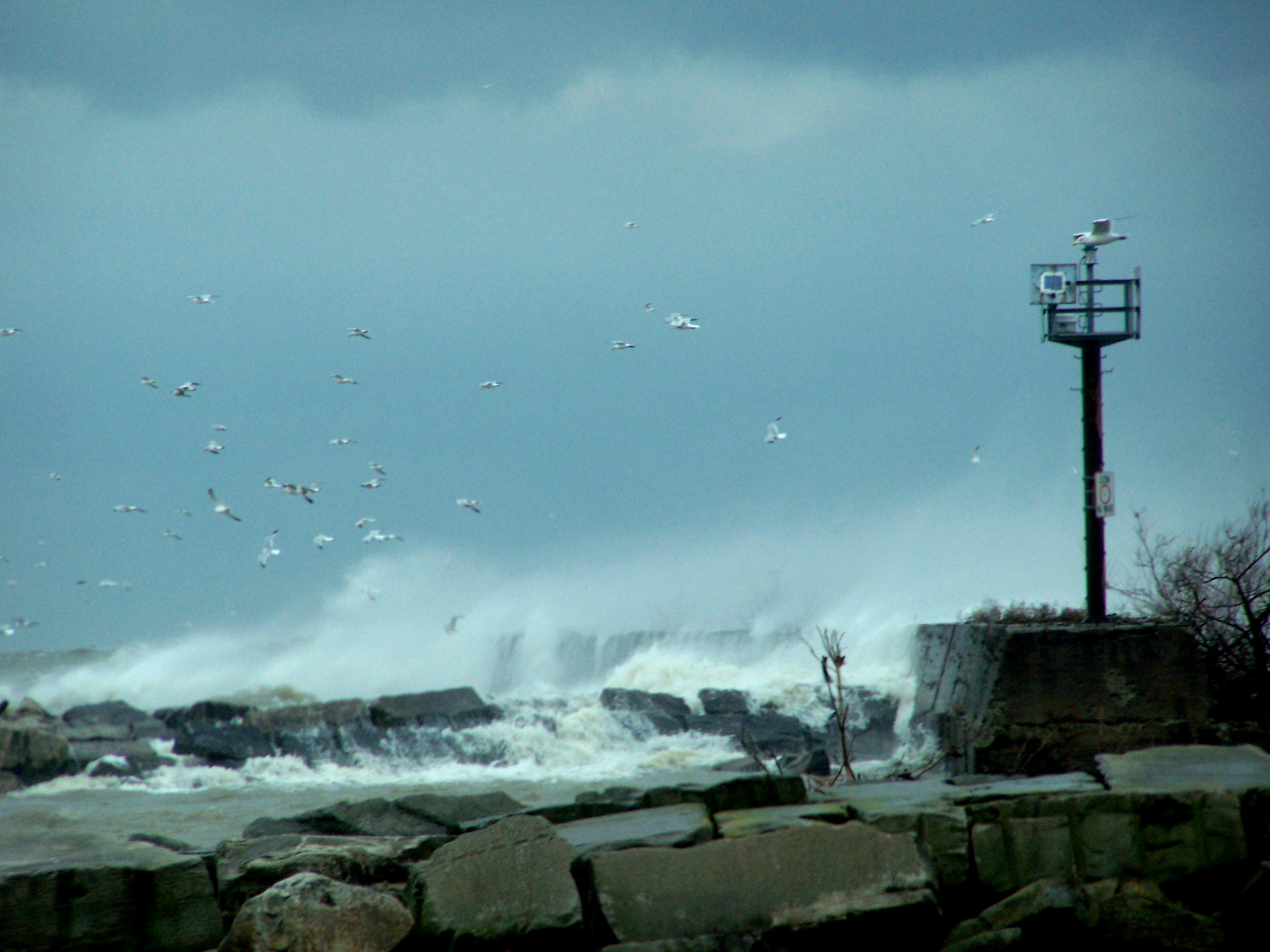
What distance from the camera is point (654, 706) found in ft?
64.1

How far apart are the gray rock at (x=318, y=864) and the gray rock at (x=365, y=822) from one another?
81 cm

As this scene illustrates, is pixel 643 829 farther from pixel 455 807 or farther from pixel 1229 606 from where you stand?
pixel 1229 606

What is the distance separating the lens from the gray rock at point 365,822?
5.85 m

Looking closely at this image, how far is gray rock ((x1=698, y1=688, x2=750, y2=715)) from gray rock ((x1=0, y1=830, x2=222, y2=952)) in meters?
14.7

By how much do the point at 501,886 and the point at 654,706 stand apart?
50.8ft

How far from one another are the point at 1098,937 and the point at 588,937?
6.35ft

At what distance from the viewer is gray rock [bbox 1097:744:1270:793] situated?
192 inches

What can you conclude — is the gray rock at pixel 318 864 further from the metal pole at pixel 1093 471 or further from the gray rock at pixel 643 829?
the metal pole at pixel 1093 471

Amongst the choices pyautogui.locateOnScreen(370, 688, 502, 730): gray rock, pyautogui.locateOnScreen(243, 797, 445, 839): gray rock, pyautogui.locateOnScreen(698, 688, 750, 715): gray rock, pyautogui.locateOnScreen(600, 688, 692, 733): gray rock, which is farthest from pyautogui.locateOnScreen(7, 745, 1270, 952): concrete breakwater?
pyautogui.locateOnScreen(370, 688, 502, 730): gray rock

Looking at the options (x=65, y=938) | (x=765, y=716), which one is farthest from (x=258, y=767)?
(x=65, y=938)

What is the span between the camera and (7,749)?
54.4ft

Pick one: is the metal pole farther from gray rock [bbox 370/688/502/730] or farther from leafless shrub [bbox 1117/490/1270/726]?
gray rock [bbox 370/688/502/730]

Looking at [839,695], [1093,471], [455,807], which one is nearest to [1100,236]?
[1093,471]

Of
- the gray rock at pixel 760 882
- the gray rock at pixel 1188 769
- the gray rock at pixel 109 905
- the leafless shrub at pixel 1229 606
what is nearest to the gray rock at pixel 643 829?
the gray rock at pixel 760 882
